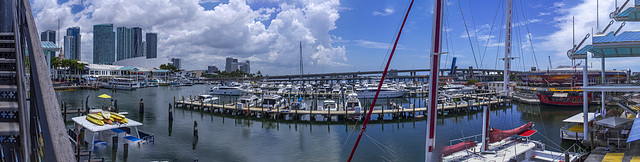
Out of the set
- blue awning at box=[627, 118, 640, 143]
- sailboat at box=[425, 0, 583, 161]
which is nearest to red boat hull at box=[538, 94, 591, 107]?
blue awning at box=[627, 118, 640, 143]

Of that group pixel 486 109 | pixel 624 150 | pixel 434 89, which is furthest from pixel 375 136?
pixel 434 89

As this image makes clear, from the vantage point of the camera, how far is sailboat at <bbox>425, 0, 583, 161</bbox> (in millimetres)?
9156

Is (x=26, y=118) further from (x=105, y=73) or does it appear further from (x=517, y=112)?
(x=105, y=73)

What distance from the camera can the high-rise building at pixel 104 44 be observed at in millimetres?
112838

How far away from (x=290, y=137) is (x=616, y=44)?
754 inches

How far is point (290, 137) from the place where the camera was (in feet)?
76.8

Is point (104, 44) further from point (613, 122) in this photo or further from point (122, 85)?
point (613, 122)

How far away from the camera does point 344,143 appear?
829 inches

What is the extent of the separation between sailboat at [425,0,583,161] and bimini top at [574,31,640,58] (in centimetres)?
412

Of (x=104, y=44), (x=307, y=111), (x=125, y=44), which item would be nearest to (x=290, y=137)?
(x=307, y=111)

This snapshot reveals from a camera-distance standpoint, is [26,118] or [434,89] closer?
[26,118]

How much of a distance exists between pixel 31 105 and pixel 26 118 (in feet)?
0.86

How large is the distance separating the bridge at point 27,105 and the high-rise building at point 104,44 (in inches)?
4905

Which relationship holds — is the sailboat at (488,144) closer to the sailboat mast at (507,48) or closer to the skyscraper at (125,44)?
the sailboat mast at (507,48)
